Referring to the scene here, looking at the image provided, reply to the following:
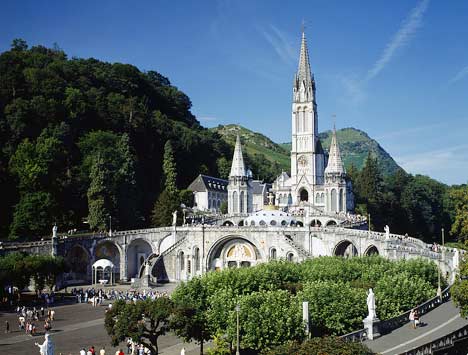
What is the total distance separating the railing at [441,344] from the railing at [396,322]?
4.34m

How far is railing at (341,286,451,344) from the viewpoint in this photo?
3228 cm

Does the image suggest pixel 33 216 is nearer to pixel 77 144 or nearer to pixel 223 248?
pixel 223 248

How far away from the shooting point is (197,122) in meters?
157

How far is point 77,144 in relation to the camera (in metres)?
94.2

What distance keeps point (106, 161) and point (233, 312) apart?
55372 mm

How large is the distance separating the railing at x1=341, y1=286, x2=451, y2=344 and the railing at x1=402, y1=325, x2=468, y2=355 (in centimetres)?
434

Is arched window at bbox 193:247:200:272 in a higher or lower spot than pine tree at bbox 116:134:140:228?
lower

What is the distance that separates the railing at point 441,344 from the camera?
27.1 metres

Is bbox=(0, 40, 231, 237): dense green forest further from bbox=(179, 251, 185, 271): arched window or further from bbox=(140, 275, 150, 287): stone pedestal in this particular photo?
bbox=(140, 275, 150, 287): stone pedestal

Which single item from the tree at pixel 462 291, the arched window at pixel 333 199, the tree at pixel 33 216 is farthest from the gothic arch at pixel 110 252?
the tree at pixel 462 291

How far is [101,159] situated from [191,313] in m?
51.4

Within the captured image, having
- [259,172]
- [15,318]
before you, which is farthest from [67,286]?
[259,172]

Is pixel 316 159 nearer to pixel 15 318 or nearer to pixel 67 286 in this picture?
pixel 67 286

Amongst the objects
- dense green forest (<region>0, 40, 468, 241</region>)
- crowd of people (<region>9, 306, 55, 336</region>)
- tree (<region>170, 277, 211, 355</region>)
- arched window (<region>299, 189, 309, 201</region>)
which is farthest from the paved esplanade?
arched window (<region>299, 189, 309, 201</region>)
